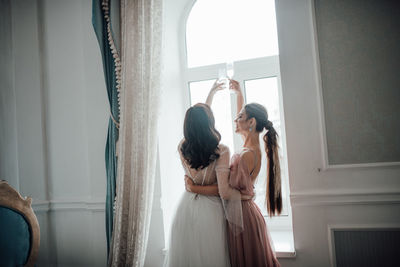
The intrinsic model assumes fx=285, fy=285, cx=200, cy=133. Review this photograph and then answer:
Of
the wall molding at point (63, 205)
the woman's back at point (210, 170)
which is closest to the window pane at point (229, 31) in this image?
the woman's back at point (210, 170)

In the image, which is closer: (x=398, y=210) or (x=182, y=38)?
(x=398, y=210)

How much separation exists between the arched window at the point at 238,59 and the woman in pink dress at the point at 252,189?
0.38 m

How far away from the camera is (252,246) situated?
1.67 metres

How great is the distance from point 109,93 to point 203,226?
1.16 meters

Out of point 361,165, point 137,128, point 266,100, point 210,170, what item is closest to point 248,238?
point 210,170

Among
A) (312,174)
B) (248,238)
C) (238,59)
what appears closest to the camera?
(248,238)

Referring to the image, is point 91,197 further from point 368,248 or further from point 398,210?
point 398,210

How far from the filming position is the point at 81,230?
232 centimetres

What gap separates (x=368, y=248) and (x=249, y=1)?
204cm

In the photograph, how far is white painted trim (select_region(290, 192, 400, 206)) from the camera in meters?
1.65

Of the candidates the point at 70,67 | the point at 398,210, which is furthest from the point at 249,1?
the point at 398,210

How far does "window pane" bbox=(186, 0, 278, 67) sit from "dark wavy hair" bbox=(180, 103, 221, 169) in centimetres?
82

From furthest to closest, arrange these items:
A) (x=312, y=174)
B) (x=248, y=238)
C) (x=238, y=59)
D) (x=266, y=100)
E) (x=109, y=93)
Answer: (x=238, y=59), (x=266, y=100), (x=109, y=93), (x=312, y=174), (x=248, y=238)

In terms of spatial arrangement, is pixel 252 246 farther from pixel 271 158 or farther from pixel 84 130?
pixel 84 130
